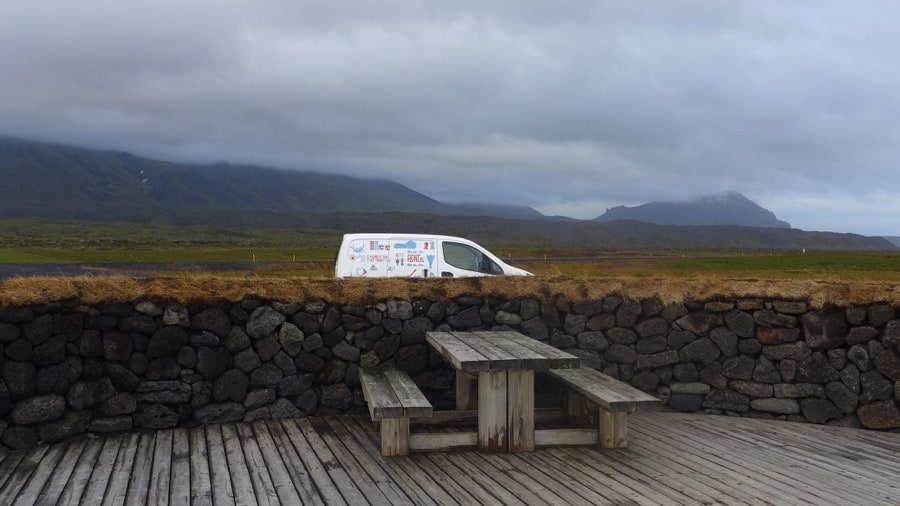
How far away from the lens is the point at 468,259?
1258cm

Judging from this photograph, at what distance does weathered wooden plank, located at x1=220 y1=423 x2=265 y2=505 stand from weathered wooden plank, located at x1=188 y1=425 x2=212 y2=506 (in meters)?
0.19

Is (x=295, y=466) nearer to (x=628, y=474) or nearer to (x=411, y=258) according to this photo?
(x=628, y=474)

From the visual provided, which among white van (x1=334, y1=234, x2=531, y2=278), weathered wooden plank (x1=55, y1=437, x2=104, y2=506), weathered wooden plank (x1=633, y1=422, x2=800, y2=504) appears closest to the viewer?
weathered wooden plank (x1=55, y1=437, x2=104, y2=506)

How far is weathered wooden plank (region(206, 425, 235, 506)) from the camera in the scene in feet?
18.7

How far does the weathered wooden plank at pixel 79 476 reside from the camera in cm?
560

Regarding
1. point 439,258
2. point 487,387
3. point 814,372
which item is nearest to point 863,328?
point 814,372

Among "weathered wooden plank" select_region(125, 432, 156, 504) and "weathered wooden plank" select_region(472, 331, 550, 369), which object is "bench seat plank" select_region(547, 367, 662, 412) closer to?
A: "weathered wooden plank" select_region(472, 331, 550, 369)

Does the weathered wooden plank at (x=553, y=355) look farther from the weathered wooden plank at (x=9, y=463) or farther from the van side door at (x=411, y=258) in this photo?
the weathered wooden plank at (x=9, y=463)

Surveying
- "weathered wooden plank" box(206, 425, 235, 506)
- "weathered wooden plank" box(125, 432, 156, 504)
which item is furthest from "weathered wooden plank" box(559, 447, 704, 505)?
"weathered wooden plank" box(125, 432, 156, 504)

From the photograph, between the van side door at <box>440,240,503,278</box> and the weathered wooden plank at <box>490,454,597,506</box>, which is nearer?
the weathered wooden plank at <box>490,454,597,506</box>

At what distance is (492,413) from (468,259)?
5.70m

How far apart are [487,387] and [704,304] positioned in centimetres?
366

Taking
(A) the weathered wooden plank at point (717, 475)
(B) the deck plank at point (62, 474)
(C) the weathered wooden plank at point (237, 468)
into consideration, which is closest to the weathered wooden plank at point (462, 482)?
(C) the weathered wooden plank at point (237, 468)

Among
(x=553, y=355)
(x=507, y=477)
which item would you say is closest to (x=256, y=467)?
(x=507, y=477)
